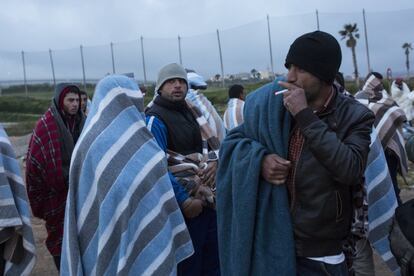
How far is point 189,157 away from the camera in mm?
4055

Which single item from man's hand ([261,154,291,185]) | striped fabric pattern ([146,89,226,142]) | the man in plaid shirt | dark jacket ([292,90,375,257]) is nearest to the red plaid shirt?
the man in plaid shirt

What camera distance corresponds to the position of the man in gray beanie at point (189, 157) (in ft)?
12.8

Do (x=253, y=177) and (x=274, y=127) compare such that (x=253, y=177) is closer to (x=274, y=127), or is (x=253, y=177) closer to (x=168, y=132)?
(x=274, y=127)

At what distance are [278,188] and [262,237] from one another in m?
0.24

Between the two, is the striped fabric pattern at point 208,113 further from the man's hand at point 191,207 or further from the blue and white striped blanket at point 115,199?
the blue and white striped blanket at point 115,199

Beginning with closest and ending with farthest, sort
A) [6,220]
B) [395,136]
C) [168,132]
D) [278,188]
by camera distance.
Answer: [278,188] < [6,220] < [168,132] < [395,136]

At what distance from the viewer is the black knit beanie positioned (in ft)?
7.84

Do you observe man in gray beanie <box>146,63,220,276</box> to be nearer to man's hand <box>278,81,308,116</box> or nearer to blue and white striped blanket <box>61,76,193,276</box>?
blue and white striped blanket <box>61,76,193,276</box>

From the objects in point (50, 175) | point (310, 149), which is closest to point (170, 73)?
point (50, 175)

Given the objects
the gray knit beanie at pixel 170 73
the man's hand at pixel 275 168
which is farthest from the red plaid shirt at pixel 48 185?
the man's hand at pixel 275 168

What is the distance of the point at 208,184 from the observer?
4.07 metres

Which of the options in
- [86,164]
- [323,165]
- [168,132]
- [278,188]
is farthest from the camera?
[168,132]

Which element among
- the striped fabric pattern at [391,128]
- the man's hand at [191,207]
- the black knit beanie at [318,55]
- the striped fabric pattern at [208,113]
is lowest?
the man's hand at [191,207]

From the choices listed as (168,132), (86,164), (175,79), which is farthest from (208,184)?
(86,164)
